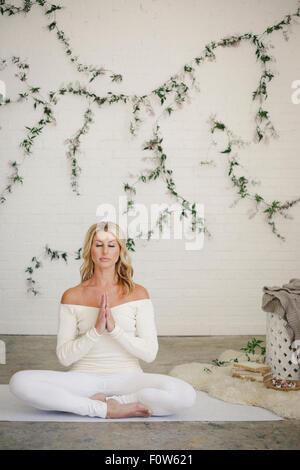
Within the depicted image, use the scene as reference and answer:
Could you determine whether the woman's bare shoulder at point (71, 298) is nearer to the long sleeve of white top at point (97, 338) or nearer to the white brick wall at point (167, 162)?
the long sleeve of white top at point (97, 338)

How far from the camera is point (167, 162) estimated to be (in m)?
5.13

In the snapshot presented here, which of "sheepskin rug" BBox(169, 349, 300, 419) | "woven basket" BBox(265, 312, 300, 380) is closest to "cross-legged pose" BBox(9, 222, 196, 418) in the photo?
"sheepskin rug" BBox(169, 349, 300, 419)

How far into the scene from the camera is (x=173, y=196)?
5.13 metres

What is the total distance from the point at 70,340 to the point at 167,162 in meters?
2.76

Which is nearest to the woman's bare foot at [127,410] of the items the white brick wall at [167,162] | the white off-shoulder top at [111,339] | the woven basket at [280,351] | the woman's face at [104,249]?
the white off-shoulder top at [111,339]

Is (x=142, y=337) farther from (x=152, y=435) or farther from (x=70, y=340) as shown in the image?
(x=152, y=435)

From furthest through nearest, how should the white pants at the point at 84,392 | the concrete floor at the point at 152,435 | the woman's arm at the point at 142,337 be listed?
1. the woman's arm at the point at 142,337
2. the white pants at the point at 84,392
3. the concrete floor at the point at 152,435

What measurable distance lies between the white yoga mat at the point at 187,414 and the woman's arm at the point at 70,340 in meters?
0.26

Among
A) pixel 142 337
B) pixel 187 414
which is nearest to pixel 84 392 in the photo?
pixel 142 337

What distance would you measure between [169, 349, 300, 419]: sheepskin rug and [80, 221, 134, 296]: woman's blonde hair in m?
0.81

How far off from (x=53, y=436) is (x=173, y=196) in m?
3.13

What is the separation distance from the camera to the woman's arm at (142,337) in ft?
8.67
